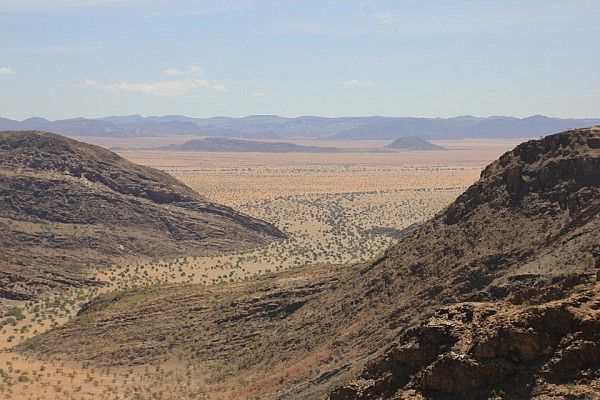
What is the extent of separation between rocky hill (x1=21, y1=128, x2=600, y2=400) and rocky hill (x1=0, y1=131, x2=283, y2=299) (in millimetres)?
14621

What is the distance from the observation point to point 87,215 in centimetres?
5784

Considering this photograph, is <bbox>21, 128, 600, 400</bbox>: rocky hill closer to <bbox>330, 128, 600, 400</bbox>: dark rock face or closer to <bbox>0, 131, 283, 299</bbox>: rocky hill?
<bbox>330, 128, 600, 400</bbox>: dark rock face

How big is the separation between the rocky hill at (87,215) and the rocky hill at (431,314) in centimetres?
1462

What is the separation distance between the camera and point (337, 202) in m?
93.1

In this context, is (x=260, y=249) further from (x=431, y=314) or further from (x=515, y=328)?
(x=515, y=328)

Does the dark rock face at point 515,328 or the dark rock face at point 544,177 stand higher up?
the dark rock face at point 544,177

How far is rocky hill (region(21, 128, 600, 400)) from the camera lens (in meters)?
11.4

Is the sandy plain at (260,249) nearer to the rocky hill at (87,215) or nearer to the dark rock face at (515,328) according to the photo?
the rocky hill at (87,215)

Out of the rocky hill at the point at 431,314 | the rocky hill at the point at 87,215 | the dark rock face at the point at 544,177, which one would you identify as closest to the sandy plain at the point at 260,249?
the rocky hill at the point at 431,314

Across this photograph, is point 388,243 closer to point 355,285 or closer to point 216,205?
point 216,205

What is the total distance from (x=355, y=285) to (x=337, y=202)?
6494 cm

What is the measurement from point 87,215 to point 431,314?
156 ft

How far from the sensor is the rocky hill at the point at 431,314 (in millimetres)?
11422

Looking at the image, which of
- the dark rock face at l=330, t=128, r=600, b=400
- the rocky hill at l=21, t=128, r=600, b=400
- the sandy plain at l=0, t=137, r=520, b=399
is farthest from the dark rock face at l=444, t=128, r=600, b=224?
the sandy plain at l=0, t=137, r=520, b=399
